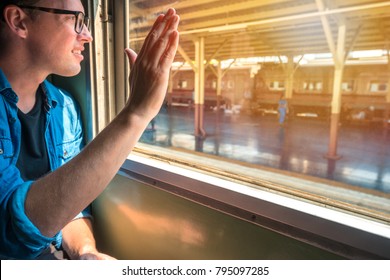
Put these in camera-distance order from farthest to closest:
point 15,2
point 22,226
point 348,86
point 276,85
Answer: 1. point 276,85
2. point 348,86
3. point 15,2
4. point 22,226

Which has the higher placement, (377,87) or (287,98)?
(377,87)

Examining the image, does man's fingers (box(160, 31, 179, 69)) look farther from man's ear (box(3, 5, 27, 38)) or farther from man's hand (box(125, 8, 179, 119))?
man's ear (box(3, 5, 27, 38))

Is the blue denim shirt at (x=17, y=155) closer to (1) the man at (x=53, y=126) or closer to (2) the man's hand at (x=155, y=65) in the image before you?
(1) the man at (x=53, y=126)

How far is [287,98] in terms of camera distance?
Result: 978 cm

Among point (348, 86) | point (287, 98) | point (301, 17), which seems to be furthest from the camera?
point (287, 98)

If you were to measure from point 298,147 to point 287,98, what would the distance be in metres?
3.28

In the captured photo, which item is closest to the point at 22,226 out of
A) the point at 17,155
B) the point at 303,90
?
the point at 17,155

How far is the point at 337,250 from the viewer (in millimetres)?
733

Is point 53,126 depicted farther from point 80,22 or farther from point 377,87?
point 377,87

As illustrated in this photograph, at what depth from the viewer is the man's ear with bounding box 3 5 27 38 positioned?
825mm

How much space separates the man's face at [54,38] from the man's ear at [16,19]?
0.02m

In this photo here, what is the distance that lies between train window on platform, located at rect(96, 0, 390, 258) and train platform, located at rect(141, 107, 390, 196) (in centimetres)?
2

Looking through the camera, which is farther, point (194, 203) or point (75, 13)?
point (194, 203)

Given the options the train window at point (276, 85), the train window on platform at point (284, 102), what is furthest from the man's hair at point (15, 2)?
the train window at point (276, 85)
